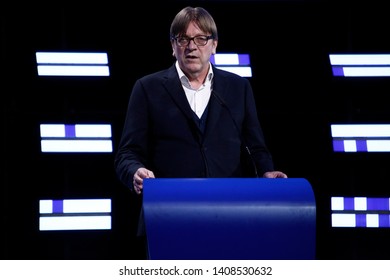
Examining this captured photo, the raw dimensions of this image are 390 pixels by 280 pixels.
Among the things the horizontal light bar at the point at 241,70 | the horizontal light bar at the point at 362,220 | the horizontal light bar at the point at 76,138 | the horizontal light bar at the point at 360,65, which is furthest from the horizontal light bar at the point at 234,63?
the horizontal light bar at the point at 362,220

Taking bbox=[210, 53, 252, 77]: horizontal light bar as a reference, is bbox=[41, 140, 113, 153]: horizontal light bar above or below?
below

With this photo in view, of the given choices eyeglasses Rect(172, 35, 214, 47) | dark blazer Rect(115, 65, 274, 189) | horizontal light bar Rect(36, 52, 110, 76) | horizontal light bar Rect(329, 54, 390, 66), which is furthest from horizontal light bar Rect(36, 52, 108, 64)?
eyeglasses Rect(172, 35, 214, 47)

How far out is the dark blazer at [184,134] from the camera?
7.75 feet

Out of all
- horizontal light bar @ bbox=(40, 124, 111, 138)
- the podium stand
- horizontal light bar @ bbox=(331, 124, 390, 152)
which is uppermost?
horizontal light bar @ bbox=(40, 124, 111, 138)

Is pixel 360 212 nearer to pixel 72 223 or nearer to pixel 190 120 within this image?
pixel 72 223

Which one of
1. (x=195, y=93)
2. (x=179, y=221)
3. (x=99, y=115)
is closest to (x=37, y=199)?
(x=99, y=115)

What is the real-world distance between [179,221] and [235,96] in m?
0.88

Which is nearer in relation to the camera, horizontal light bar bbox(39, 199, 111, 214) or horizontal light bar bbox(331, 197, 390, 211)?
horizontal light bar bbox(39, 199, 111, 214)

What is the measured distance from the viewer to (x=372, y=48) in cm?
432

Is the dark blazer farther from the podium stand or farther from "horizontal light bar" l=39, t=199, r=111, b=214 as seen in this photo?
"horizontal light bar" l=39, t=199, r=111, b=214

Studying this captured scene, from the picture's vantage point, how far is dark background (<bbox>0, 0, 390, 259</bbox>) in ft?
13.7

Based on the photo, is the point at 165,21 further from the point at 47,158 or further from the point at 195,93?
the point at 195,93

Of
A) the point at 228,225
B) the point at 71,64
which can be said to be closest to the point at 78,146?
the point at 71,64

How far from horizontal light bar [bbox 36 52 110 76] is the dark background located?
34 mm
